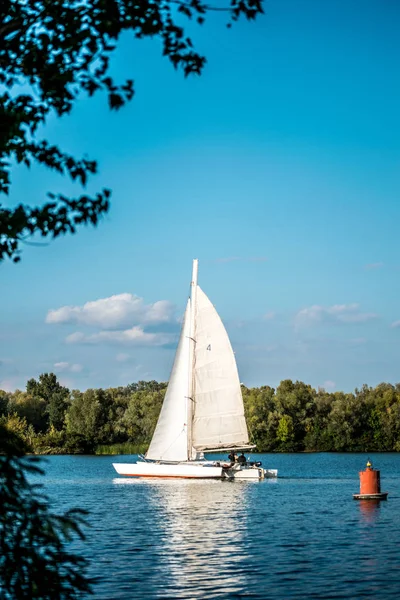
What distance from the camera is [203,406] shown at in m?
60.7

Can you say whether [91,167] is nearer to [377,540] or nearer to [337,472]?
[377,540]

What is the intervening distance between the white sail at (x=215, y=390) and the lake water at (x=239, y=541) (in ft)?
16.0

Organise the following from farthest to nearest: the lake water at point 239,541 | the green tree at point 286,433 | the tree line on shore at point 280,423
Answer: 1. the green tree at point 286,433
2. the tree line on shore at point 280,423
3. the lake water at point 239,541

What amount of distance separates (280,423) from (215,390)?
63829 millimetres

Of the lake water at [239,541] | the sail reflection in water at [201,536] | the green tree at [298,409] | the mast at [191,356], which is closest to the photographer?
the lake water at [239,541]

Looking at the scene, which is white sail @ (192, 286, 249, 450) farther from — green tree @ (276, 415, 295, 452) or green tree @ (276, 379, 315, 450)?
green tree @ (276, 379, 315, 450)

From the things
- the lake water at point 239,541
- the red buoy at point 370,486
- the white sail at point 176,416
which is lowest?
the lake water at point 239,541

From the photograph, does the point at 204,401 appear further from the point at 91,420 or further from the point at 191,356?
the point at 91,420

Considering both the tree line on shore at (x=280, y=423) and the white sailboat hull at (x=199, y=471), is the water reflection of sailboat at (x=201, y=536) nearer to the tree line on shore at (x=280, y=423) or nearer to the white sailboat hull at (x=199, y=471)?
the white sailboat hull at (x=199, y=471)

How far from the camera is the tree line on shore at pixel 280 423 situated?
120 meters

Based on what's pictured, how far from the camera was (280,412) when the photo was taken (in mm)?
123688

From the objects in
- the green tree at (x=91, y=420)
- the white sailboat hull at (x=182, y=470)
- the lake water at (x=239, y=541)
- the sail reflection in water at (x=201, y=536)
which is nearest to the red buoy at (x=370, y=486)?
the lake water at (x=239, y=541)

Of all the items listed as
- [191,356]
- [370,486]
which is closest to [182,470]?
[191,356]

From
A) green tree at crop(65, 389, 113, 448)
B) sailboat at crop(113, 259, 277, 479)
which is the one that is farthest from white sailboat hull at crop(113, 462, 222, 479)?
green tree at crop(65, 389, 113, 448)
